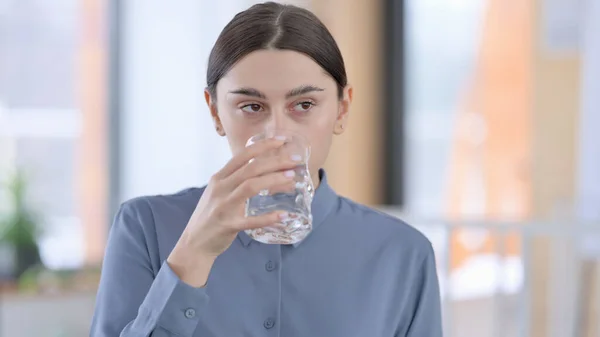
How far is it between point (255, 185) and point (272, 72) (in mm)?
178

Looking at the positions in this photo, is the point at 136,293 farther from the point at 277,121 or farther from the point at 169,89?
the point at 169,89

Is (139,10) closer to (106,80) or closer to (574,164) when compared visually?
(106,80)

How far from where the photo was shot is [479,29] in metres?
3.88

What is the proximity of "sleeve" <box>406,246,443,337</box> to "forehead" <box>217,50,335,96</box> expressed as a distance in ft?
0.94

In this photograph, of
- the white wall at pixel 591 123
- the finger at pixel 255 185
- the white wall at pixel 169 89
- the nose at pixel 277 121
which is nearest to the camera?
the finger at pixel 255 185

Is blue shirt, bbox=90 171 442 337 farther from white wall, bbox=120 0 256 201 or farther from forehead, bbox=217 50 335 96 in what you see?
white wall, bbox=120 0 256 201

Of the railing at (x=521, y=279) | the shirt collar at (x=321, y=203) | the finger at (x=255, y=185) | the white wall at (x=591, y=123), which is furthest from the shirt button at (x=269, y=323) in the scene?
the white wall at (x=591, y=123)

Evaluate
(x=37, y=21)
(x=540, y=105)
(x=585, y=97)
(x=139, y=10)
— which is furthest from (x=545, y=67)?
(x=37, y=21)

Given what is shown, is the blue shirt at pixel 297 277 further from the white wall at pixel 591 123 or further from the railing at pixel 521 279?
the white wall at pixel 591 123

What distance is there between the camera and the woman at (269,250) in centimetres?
98

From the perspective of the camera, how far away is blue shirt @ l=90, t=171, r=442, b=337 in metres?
1.09

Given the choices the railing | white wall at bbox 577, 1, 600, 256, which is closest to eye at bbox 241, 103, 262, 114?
the railing

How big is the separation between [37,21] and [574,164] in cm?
233

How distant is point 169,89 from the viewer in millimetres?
4273
